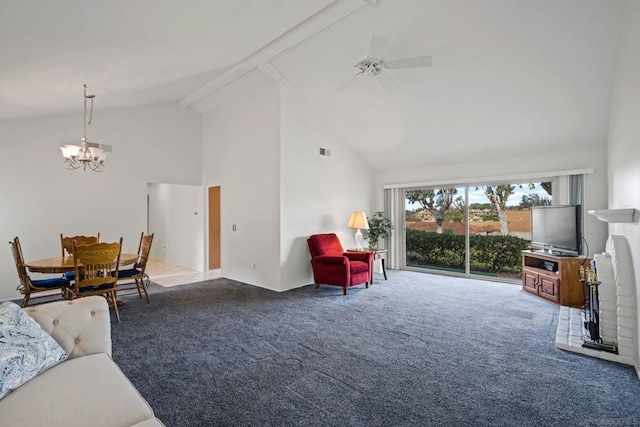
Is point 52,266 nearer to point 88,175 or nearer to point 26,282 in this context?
point 26,282

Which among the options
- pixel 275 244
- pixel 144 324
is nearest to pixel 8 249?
pixel 144 324

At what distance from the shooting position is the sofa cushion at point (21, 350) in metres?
1.45

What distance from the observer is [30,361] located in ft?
5.12

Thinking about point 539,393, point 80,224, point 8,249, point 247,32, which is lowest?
point 539,393

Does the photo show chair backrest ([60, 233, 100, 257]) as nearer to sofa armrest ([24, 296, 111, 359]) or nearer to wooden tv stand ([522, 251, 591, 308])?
sofa armrest ([24, 296, 111, 359])

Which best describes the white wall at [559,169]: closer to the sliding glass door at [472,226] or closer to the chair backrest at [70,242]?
the sliding glass door at [472,226]

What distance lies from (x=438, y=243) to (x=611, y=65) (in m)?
4.24

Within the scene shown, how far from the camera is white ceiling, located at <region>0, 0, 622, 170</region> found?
292 cm

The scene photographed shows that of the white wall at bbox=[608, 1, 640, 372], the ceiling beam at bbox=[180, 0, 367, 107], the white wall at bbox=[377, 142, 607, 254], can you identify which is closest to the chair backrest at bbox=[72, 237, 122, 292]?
the ceiling beam at bbox=[180, 0, 367, 107]

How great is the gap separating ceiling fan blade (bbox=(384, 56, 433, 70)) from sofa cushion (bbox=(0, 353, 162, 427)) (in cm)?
359

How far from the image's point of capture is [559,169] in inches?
209

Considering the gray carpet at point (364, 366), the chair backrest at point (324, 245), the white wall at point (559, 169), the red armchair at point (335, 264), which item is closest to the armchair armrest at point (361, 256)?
the red armchair at point (335, 264)

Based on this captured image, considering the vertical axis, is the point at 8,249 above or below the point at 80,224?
below

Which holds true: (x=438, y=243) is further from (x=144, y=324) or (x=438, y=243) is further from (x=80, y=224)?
(x=80, y=224)
